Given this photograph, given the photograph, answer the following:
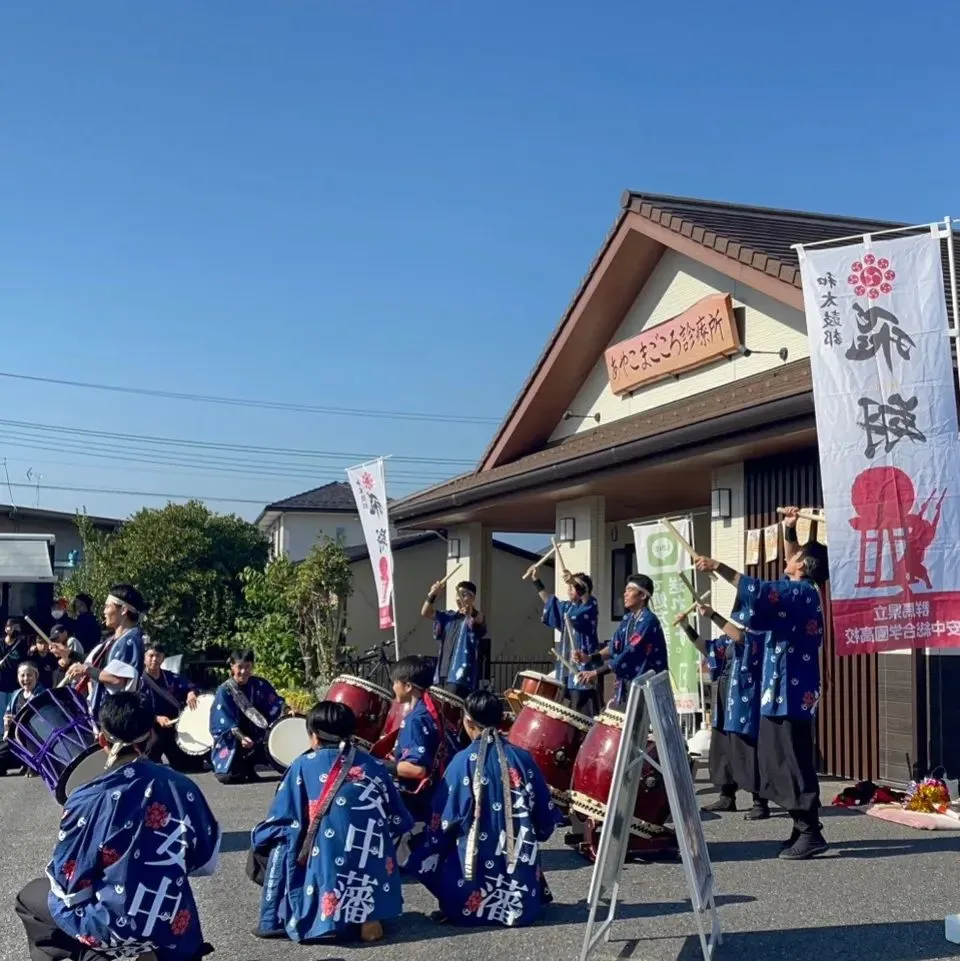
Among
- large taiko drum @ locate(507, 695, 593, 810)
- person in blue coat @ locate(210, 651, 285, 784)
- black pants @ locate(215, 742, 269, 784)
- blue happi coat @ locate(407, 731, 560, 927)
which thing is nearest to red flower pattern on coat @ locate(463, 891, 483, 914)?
blue happi coat @ locate(407, 731, 560, 927)

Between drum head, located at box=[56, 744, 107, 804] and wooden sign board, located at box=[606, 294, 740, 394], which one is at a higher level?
wooden sign board, located at box=[606, 294, 740, 394]

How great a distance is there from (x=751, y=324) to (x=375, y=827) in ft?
25.5

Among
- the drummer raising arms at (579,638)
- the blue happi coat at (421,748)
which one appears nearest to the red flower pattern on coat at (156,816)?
the blue happi coat at (421,748)

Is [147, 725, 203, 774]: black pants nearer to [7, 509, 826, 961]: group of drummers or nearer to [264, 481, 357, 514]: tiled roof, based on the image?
[7, 509, 826, 961]: group of drummers

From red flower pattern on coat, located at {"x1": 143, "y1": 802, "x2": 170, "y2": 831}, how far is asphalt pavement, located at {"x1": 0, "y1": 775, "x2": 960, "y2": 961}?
99 cm

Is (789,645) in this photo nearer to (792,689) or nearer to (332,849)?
(792,689)

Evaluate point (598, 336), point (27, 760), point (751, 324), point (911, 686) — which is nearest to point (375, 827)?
point (27, 760)

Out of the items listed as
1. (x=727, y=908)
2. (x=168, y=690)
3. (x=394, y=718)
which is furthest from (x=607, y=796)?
(x=168, y=690)

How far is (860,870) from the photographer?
655 centimetres

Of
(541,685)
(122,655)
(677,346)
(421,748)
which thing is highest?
(677,346)

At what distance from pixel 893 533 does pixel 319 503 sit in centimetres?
2553

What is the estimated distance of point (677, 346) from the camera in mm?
12984

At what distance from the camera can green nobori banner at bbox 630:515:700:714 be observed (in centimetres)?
1072

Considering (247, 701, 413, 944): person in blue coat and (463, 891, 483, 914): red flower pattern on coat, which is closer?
(247, 701, 413, 944): person in blue coat
